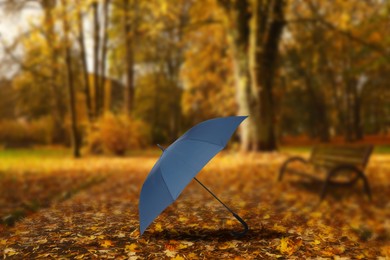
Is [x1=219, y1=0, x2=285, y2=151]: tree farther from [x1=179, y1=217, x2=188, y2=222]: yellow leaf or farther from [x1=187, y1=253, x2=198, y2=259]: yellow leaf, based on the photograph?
[x1=187, y1=253, x2=198, y2=259]: yellow leaf

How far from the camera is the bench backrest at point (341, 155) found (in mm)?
7104

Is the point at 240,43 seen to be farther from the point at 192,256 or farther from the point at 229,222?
the point at 192,256

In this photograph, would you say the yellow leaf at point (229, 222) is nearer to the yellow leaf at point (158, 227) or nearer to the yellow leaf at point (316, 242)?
the yellow leaf at point (158, 227)

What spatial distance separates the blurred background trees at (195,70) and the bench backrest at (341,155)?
412 cm

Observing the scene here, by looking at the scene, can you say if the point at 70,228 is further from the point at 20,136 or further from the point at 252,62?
the point at 20,136

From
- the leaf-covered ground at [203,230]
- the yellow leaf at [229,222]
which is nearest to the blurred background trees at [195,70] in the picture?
the leaf-covered ground at [203,230]

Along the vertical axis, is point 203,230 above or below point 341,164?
below

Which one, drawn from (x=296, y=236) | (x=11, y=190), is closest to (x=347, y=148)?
(x=296, y=236)

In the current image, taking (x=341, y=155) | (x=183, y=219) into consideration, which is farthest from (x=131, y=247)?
(x=341, y=155)

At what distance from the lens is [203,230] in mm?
4176

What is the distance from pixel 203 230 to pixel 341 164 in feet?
12.7

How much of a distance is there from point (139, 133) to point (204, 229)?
1304cm

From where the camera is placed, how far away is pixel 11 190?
7.99 meters

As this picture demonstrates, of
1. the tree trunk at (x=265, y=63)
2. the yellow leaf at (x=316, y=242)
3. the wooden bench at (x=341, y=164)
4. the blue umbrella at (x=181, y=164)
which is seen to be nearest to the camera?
the blue umbrella at (x=181, y=164)
